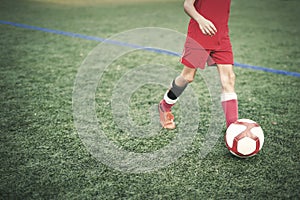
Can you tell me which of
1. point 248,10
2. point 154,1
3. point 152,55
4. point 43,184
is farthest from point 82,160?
point 154,1

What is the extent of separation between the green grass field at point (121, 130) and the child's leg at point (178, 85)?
0.23 metres

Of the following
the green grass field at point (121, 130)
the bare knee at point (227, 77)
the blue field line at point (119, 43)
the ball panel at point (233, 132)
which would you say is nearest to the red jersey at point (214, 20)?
the bare knee at point (227, 77)

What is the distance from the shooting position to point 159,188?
63.8 inches

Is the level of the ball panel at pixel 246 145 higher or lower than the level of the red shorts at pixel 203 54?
lower

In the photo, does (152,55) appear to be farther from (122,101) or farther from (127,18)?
(127,18)

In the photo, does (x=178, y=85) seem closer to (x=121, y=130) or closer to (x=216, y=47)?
(x=216, y=47)

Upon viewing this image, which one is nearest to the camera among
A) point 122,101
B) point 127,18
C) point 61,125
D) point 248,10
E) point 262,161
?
point 262,161

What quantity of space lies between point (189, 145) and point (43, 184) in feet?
3.17

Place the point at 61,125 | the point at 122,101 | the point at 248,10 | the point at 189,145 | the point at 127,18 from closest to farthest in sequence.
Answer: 1. the point at 189,145
2. the point at 61,125
3. the point at 122,101
4. the point at 127,18
5. the point at 248,10

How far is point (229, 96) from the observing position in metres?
2.00

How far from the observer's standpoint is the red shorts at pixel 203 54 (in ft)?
6.52

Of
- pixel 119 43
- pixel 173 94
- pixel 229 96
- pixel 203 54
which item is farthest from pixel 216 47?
pixel 119 43

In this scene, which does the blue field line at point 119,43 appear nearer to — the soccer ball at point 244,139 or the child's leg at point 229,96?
the child's leg at point 229,96

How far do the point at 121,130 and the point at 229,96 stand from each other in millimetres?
824
